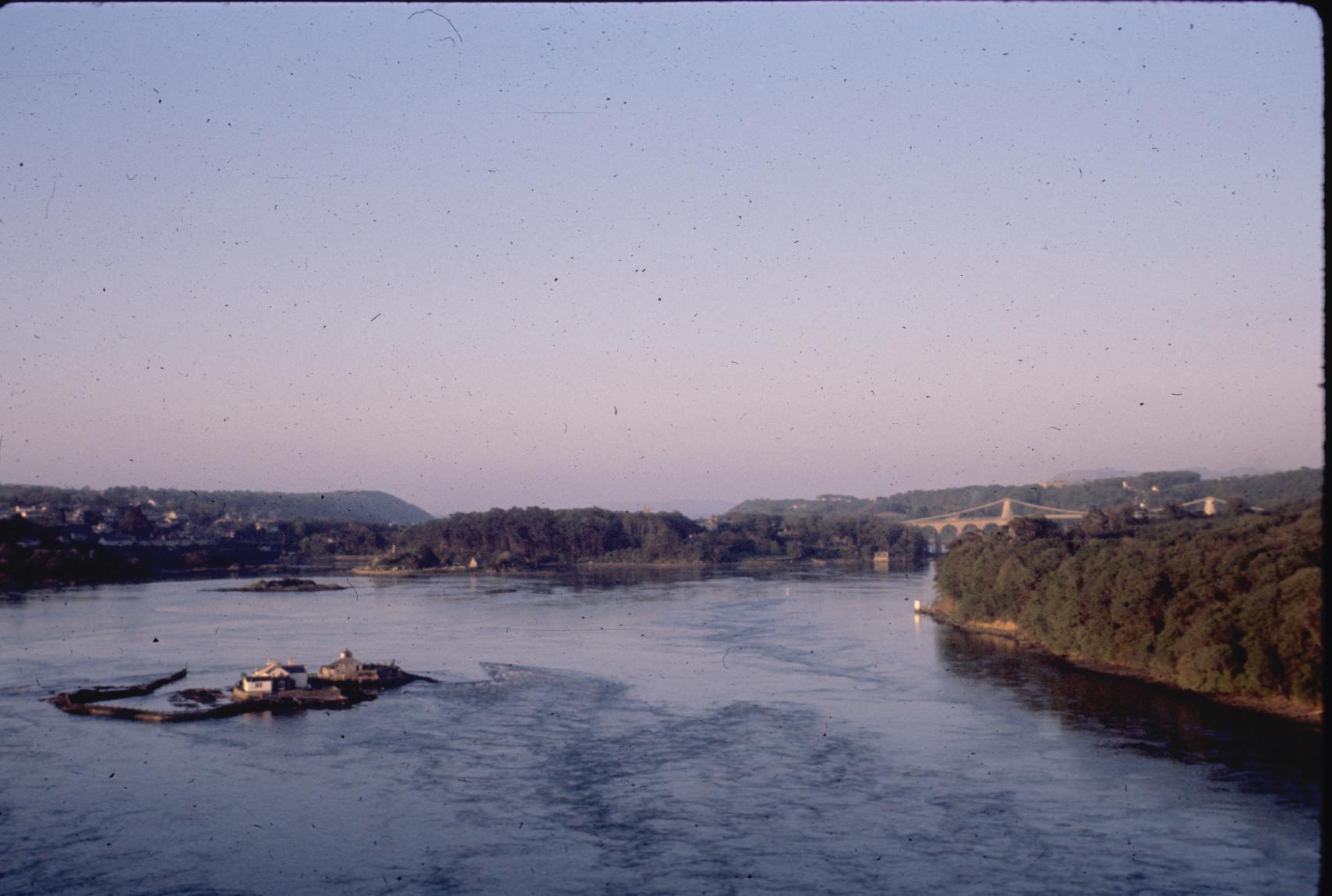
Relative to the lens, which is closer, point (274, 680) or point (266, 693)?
point (266, 693)

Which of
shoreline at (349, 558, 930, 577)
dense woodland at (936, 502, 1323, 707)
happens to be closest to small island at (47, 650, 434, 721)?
dense woodland at (936, 502, 1323, 707)

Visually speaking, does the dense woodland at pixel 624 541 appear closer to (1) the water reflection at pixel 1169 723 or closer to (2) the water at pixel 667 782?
(2) the water at pixel 667 782

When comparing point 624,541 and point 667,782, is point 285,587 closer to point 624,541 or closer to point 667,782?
Answer: point 624,541

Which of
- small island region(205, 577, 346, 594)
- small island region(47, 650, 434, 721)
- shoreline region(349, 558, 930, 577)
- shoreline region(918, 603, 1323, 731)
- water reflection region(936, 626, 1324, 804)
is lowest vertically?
water reflection region(936, 626, 1324, 804)

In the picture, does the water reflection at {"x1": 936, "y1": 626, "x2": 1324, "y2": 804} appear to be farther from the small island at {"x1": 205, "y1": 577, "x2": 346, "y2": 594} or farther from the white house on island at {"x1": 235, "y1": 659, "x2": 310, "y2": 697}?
the small island at {"x1": 205, "y1": 577, "x2": 346, "y2": 594}

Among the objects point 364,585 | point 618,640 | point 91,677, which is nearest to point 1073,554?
point 618,640

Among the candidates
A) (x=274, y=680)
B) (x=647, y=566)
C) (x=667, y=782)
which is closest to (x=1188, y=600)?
(x=667, y=782)

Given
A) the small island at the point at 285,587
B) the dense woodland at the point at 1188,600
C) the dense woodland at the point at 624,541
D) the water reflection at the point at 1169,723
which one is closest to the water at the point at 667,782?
the water reflection at the point at 1169,723
